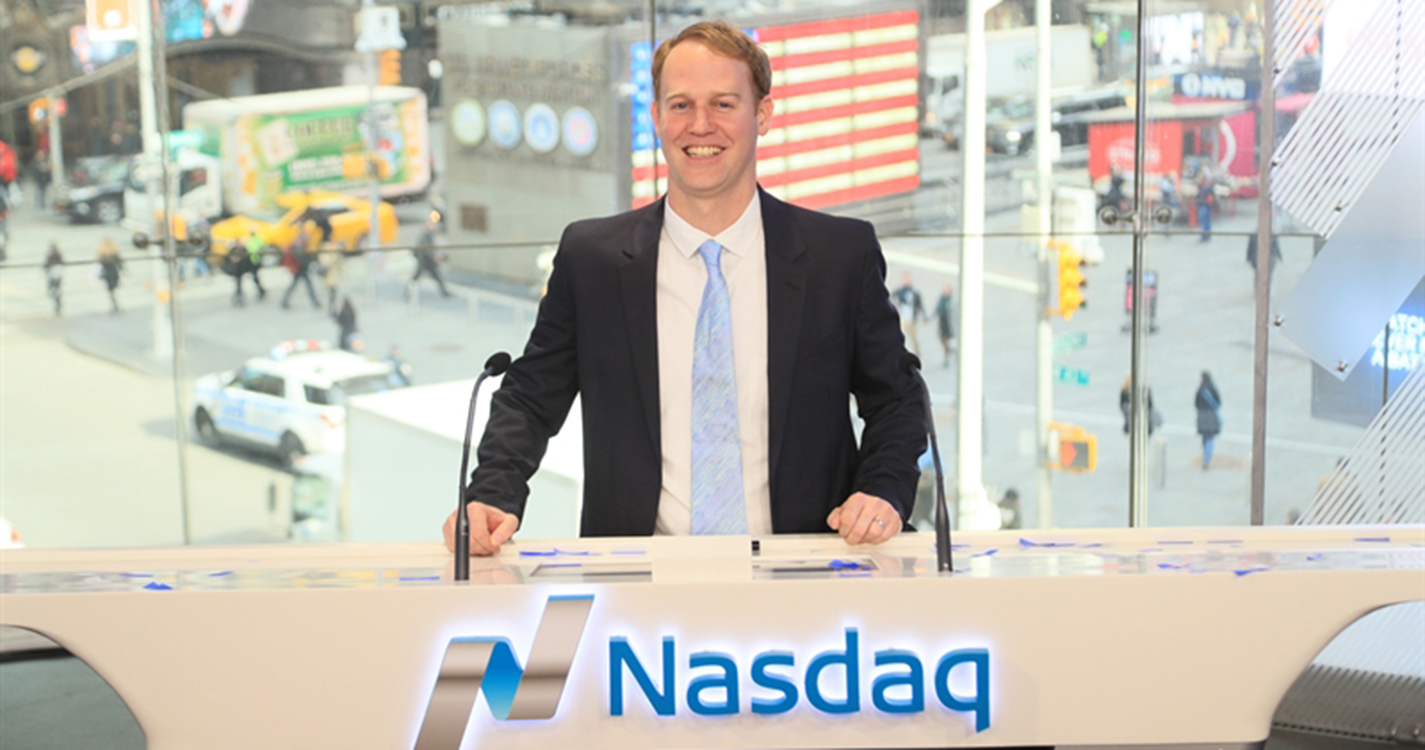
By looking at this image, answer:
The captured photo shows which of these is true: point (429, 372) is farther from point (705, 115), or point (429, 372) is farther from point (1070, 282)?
point (705, 115)

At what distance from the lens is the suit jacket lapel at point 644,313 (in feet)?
7.16

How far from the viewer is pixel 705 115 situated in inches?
84.4

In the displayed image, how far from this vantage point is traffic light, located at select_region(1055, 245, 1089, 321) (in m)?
5.07

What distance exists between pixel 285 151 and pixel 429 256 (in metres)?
0.60

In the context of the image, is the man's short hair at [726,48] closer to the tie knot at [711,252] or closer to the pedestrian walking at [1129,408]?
the tie knot at [711,252]

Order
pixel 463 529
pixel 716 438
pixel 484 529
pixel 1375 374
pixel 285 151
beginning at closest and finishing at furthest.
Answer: pixel 463 529, pixel 484 529, pixel 716 438, pixel 1375 374, pixel 285 151

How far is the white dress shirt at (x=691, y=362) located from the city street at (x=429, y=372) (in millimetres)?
2959

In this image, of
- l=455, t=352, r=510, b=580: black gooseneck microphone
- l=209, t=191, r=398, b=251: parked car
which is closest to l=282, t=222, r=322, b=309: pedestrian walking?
l=209, t=191, r=398, b=251: parked car

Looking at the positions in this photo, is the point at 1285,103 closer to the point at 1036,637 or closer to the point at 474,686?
the point at 1036,637

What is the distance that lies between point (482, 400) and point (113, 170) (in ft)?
4.81

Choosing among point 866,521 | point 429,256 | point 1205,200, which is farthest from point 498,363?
point 1205,200

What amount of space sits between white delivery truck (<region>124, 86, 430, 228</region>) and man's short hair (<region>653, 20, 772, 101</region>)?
296cm

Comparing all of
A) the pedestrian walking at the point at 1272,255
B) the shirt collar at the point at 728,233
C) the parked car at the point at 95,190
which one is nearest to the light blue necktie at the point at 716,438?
the shirt collar at the point at 728,233

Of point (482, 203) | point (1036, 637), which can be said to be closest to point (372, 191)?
point (482, 203)
